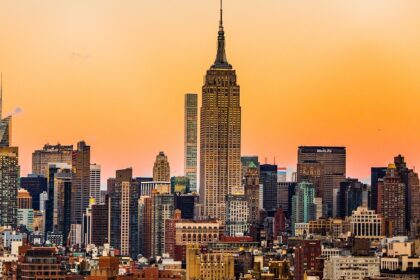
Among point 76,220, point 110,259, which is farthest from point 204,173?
point 110,259

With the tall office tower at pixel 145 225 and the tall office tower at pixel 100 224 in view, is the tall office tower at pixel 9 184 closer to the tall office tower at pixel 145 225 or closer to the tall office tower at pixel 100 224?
the tall office tower at pixel 100 224

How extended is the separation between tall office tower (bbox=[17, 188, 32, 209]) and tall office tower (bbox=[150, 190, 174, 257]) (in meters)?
5.83

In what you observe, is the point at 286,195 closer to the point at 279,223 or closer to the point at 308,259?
the point at 279,223

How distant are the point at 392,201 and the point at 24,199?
18.3 meters

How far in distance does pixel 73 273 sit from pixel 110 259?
1205 mm

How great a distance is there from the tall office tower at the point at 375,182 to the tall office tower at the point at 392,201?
0.21 m

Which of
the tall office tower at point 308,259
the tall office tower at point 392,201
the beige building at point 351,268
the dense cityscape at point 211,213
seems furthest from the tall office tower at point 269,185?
the beige building at point 351,268

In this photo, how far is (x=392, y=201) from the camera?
300ft

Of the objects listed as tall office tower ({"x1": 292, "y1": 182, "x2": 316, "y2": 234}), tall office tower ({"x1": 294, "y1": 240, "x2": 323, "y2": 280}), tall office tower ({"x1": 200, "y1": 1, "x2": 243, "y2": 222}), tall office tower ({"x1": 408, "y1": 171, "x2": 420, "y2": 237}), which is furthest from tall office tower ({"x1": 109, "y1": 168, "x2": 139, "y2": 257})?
tall office tower ({"x1": 294, "y1": 240, "x2": 323, "y2": 280})

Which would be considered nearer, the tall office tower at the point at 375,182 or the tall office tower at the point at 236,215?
the tall office tower at the point at 375,182

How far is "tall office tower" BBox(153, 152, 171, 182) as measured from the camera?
96.9 metres

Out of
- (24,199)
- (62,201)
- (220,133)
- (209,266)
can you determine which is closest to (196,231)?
(24,199)

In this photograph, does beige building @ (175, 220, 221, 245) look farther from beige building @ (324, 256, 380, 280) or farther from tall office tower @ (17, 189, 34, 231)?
beige building @ (324, 256, 380, 280)

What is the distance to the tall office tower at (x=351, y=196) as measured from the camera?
9262 centimetres
